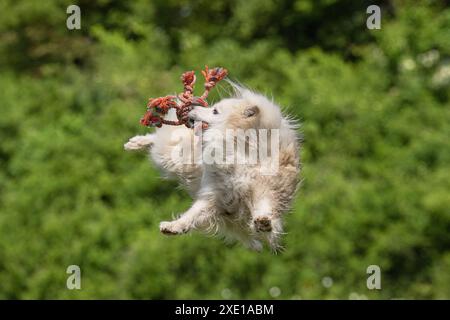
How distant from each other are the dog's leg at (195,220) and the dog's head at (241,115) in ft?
1.34

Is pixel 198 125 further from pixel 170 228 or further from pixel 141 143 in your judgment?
pixel 141 143

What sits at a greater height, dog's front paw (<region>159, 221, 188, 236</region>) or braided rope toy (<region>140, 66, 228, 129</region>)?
braided rope toy (<region>140, 66, 228, 129</region>)

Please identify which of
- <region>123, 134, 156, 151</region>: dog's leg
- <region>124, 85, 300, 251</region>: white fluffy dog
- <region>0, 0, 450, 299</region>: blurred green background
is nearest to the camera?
<region>124, 85, 300, 251</region>: white fluffy dog

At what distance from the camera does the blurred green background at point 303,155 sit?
1392cm

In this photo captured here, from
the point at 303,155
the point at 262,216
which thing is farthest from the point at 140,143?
the point at 303,155

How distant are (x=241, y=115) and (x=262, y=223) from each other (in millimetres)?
624

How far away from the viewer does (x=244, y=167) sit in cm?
550

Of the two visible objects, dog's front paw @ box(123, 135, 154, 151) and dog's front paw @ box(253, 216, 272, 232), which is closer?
dog's front paw @ box(253, 216, 272, 232)

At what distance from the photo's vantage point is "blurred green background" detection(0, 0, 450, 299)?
548 inches

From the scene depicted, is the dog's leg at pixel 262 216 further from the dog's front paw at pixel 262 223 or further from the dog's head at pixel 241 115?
the dog's head at pixel 241 115

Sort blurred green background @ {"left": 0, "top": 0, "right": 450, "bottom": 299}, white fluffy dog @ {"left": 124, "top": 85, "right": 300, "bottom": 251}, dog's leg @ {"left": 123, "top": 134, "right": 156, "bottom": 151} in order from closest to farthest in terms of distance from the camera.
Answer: white fluffy dog @ {"left": 124, "top": 85, "right": 300, "bottom": 251} → dog's leg @ {"left": 123, "top": 134, "right": 156, "bottom": 151} → blurred green background @ {"left": 0, "top": 0, "right": 450, "bottom": 299}

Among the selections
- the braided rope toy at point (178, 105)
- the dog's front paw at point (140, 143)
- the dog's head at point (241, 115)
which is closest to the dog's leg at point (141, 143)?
the dog's front paw at point (140, 143)

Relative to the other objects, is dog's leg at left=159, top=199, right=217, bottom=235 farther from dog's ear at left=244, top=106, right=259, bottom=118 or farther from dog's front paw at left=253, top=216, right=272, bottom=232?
dog's ear at left=244, top=106, right=259, bottom=118

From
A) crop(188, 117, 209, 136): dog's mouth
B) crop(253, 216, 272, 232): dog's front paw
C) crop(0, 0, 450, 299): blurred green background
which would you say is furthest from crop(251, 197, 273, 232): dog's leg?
crop(0, 0, 450, 299): blurred green background
